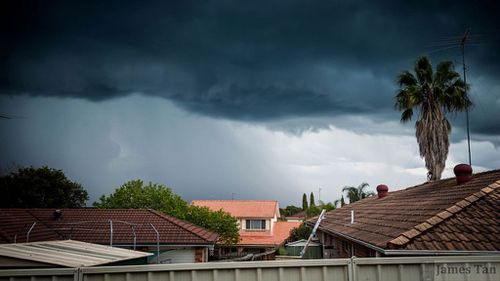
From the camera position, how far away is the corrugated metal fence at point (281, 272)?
20.9ft

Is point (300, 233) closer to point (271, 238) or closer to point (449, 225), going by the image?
point (271, 238)

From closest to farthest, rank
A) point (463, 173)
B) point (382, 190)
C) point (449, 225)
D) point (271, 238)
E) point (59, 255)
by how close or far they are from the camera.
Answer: point (59, 255)
point (449, 225)
point (463, 173)
point (382, 190)
point (271, 238)

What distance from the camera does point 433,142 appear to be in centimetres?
2353

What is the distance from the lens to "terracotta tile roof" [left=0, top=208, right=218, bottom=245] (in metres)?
20.4

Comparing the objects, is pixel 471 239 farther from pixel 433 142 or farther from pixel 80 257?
pixel 433 142

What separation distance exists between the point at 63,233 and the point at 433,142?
22.5 m

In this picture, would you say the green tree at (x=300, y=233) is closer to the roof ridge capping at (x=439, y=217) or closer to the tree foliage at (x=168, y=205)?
the tree foliage at (x=168, y=205)

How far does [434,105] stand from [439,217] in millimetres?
15412

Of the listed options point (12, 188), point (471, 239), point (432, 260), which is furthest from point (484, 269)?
point (12, 188)

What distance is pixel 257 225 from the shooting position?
145 ft

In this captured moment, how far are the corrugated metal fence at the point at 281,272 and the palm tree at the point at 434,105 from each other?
1847cm

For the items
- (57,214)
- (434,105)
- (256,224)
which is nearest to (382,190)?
(434,105)

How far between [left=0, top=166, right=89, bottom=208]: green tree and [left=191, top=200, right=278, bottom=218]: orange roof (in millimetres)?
15988

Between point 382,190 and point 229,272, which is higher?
point 382,190
